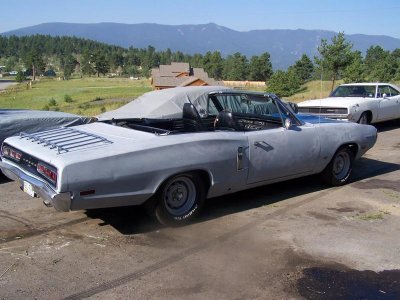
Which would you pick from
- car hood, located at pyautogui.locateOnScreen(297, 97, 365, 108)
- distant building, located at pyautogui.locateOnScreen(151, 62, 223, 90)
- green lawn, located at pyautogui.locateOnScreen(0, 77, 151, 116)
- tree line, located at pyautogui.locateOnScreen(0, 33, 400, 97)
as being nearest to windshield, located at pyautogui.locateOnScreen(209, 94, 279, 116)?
car hood, located at pyautogui.locateOnScreen(297, 97, 365, 108)

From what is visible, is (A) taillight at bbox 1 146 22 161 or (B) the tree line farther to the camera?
(B) the tree line

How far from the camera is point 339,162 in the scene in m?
6.77

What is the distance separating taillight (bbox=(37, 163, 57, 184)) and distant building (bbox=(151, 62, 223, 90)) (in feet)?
99.9

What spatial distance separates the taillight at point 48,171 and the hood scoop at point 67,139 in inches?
7.5

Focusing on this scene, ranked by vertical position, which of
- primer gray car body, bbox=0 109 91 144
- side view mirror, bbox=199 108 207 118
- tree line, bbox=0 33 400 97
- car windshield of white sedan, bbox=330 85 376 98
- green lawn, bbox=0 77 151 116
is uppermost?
tree line, bbox=0 33 400 97

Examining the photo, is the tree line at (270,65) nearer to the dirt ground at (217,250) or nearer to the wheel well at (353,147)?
the wheel well at (353,147)

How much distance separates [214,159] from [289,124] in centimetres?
126

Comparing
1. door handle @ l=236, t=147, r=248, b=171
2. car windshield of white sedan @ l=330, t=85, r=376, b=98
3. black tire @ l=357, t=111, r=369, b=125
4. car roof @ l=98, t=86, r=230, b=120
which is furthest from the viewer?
car windshield of white sedan @ l=330, t=85, r=376, b=98

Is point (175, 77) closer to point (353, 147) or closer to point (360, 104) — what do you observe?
point (360, 104)

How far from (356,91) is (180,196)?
8.92 metres

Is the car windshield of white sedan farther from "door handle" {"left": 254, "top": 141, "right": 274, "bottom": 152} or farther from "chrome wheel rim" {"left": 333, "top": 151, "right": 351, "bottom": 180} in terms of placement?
"door handle" {"left": 254, "top": 141, "right": 274, "bottom": 152}

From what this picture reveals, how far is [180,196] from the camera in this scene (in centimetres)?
505

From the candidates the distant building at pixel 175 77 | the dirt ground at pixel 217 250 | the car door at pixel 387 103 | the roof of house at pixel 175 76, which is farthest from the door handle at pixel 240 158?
the roof of house at pixel 175 76

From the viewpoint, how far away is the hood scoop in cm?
457
